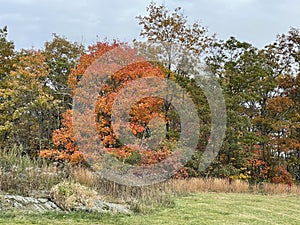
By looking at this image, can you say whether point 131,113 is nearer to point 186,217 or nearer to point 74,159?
point 74,159

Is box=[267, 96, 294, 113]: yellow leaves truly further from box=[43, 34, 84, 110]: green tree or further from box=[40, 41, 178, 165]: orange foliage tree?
box=[43, 34, 84, 110]: green tree

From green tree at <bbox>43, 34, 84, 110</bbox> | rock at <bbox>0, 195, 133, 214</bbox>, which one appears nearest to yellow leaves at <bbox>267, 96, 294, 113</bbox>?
green tree at <bbox>43, 34, 84, 110</bbox>

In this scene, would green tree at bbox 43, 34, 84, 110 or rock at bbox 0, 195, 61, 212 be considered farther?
green tree at bbox 43, 34, 84, 110

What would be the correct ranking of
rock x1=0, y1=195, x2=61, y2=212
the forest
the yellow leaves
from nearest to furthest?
rock x1=0, y1=195, x2=61, y2=212, the forest, the yellow leaves

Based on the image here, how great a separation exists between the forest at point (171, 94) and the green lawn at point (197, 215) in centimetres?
300

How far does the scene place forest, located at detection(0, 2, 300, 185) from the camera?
36.5ft

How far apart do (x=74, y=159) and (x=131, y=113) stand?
207 centimetres

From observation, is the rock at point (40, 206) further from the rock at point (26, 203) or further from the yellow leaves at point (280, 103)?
the yellow leaves at point (280, 103)

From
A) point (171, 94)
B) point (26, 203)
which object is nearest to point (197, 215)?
point (26, 203)

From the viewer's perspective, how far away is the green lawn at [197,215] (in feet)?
18.2

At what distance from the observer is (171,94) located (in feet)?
43.0

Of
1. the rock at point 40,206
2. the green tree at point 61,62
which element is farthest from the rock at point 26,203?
the green tree at point 61,62

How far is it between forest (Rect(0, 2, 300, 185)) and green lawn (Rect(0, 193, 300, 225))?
300 cm

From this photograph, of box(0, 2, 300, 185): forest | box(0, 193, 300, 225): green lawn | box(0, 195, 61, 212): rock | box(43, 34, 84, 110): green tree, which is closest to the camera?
box(0, 193, 300, 225): green lawn
